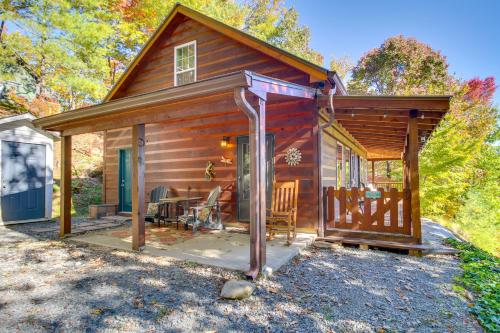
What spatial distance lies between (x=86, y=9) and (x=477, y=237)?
16984 millimetres

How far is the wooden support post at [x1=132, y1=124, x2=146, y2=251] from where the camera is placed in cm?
456

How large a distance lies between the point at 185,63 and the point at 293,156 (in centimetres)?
426

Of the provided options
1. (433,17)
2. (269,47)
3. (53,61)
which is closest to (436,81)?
(433,17)

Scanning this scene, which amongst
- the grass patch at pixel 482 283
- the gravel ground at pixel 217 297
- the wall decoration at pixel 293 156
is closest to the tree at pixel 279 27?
the wall decoration at pixel 293 156

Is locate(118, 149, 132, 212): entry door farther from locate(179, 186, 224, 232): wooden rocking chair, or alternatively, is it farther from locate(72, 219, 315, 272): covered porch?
locate(179, 186, 224, 232): wooden rocking chair

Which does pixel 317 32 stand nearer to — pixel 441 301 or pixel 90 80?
pixel 90 80

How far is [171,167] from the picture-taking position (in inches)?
299

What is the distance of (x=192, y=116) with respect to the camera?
15.0ft

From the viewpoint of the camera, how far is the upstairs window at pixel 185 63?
24.2ft

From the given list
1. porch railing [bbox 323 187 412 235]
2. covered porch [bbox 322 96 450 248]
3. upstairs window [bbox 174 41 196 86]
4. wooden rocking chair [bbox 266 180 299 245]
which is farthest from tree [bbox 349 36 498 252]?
upstairs window [bbox 174 41 196 86]

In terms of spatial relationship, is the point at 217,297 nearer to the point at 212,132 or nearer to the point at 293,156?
the point at 293,156

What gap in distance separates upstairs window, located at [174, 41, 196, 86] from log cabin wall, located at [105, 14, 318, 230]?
0.18 meters

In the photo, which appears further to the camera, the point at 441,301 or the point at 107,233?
the point at 107,233

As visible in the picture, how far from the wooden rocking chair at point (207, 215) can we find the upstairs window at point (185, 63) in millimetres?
3302
